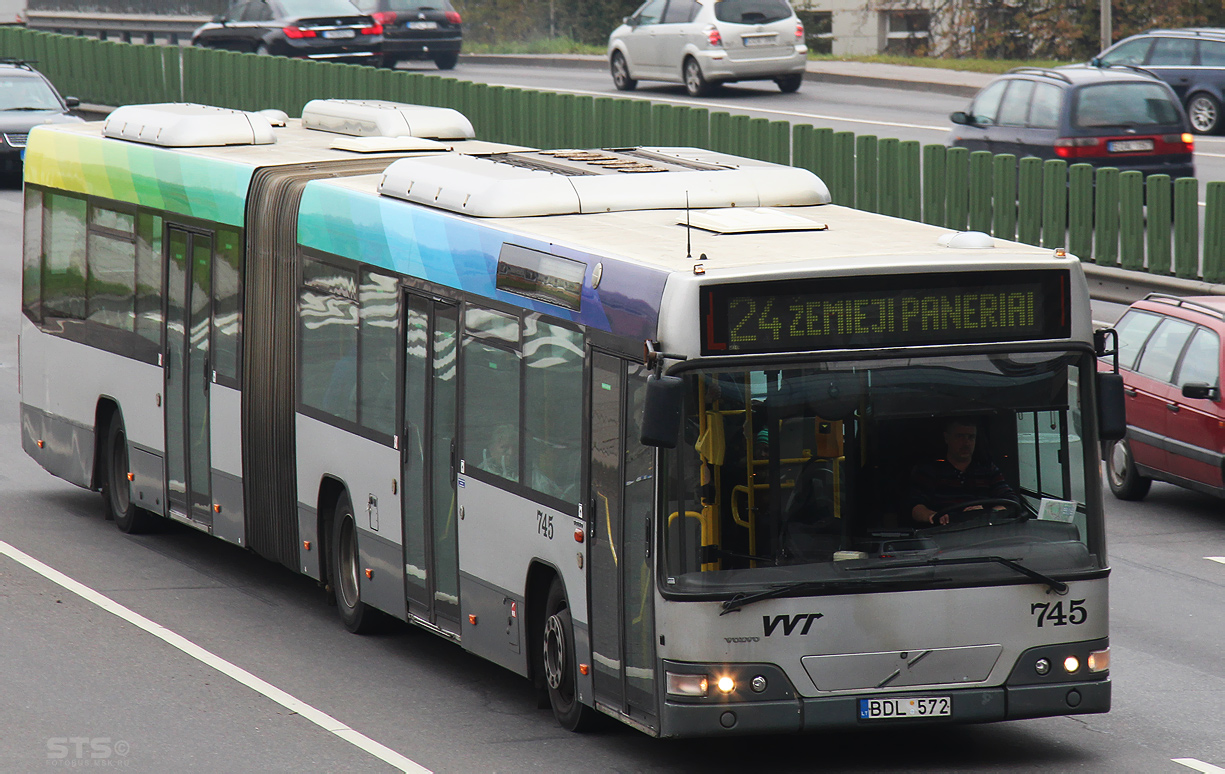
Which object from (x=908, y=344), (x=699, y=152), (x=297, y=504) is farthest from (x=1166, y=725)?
(x=297, y=504)

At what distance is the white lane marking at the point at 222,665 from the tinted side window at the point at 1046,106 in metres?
14.6

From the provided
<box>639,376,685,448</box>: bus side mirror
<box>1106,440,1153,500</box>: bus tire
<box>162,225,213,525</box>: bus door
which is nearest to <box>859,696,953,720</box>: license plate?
<box>639,376,685,448</box>: bus side mirror

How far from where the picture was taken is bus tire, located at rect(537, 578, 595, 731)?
29.9 ft

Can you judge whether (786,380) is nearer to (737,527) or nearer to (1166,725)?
(737,527)

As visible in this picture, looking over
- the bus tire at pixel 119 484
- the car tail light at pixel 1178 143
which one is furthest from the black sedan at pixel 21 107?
the bus tire at pixel 119 484

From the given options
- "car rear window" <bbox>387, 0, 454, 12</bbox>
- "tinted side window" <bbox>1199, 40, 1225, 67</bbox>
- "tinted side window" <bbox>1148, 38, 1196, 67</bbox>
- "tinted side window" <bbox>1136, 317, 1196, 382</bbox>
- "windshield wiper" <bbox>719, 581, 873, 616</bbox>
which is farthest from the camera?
"car rear window" <bbox>387, 0, 454, 12</bbox>

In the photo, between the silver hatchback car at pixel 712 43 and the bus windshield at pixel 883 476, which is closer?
the bus windshield at pixel 883 476

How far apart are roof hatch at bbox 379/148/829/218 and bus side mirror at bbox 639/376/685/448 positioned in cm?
231

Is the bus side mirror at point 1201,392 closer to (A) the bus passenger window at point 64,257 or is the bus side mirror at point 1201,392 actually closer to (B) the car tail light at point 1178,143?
(A) the bus passenger window at point 64,257

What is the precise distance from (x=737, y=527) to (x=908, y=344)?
1.01 metres

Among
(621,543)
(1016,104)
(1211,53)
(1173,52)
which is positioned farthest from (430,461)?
(1173,52)

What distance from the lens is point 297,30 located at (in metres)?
41.6

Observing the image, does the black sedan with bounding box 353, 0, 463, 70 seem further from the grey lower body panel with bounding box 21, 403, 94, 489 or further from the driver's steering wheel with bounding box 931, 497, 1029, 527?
the driver's steering wheel with bounding box 931, 497, 1029, 527

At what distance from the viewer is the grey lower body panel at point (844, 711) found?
8.12 metres
